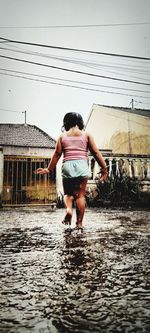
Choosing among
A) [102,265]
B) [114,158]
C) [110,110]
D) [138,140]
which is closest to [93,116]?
[110,110]

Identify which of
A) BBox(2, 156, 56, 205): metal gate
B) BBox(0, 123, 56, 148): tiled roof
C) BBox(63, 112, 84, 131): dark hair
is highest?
BBox(0, 123, 56, 148): tiled roof

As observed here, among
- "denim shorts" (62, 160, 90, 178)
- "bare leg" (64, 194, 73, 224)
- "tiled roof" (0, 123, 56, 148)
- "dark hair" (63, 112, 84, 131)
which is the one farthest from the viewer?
"tiled roof" (0, 123, 56, 148)

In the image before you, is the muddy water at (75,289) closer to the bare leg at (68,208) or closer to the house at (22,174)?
the bare leg at (68,208)

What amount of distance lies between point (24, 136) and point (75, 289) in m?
14.4

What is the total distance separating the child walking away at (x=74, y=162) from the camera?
3.03 metres

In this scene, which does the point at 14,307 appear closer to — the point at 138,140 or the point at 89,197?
the point at 89,197

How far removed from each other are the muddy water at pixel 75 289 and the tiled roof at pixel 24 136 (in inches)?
479

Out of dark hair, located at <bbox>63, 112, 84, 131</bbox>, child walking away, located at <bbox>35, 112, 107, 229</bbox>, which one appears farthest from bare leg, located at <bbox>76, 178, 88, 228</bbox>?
dark hair, located at <bbox>63, 112, 84, 131</bbox>

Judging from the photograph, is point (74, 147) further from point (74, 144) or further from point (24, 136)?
point (24, 136)

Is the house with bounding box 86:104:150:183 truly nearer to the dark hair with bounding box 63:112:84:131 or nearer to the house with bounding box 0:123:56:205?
the house with bounding box 0:123:56:205

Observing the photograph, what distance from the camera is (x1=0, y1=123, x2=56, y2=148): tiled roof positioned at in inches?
560

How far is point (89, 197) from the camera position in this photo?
8891mm

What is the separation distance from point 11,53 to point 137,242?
1002cm

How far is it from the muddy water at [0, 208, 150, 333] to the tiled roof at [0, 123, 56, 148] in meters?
12.2
